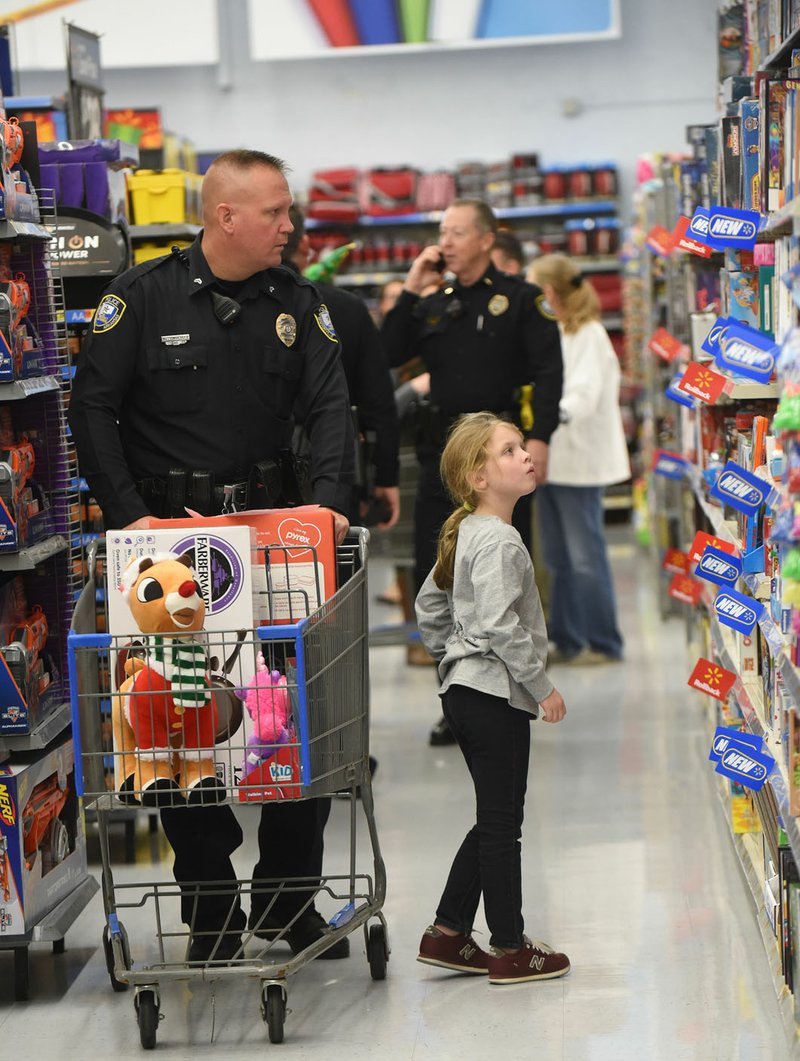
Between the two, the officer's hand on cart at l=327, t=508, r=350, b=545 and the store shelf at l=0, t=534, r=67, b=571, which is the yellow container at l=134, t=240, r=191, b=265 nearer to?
the store shelf at l=0, t=534, r=67, b=571

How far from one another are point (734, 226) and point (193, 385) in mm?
1286

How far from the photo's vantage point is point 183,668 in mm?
2855

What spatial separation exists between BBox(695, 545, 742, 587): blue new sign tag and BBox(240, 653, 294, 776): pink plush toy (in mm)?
1250

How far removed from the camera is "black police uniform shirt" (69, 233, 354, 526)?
3439 millimetres

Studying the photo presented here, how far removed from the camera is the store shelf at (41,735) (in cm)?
338

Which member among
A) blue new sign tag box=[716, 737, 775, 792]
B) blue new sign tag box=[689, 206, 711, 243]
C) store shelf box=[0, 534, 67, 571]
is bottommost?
blue new sign tag box=[716, 737, 775, 792]

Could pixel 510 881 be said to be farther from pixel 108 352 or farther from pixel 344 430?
pixel 108 352

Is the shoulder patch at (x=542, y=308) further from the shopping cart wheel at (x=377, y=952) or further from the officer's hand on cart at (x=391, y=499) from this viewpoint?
the shopping cart wheel at (x=377, y=952)

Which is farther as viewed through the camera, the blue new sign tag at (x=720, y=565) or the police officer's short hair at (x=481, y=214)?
the police officer's short hair at (x=481, y=214)

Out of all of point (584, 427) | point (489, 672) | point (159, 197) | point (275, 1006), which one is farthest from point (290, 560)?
point (584, 427)

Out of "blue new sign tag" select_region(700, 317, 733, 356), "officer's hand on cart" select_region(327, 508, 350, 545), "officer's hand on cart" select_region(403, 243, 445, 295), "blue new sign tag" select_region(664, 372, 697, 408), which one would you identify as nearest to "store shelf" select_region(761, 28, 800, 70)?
"blue new sign tag" select_region(700, 317, 733, 356)

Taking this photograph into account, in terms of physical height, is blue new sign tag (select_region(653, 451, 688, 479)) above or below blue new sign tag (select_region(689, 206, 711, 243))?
below

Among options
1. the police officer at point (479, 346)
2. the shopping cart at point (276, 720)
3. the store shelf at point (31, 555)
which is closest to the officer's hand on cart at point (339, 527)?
the shopping cart at point (276, 720)

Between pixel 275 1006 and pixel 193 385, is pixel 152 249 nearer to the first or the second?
pixel 193 385
